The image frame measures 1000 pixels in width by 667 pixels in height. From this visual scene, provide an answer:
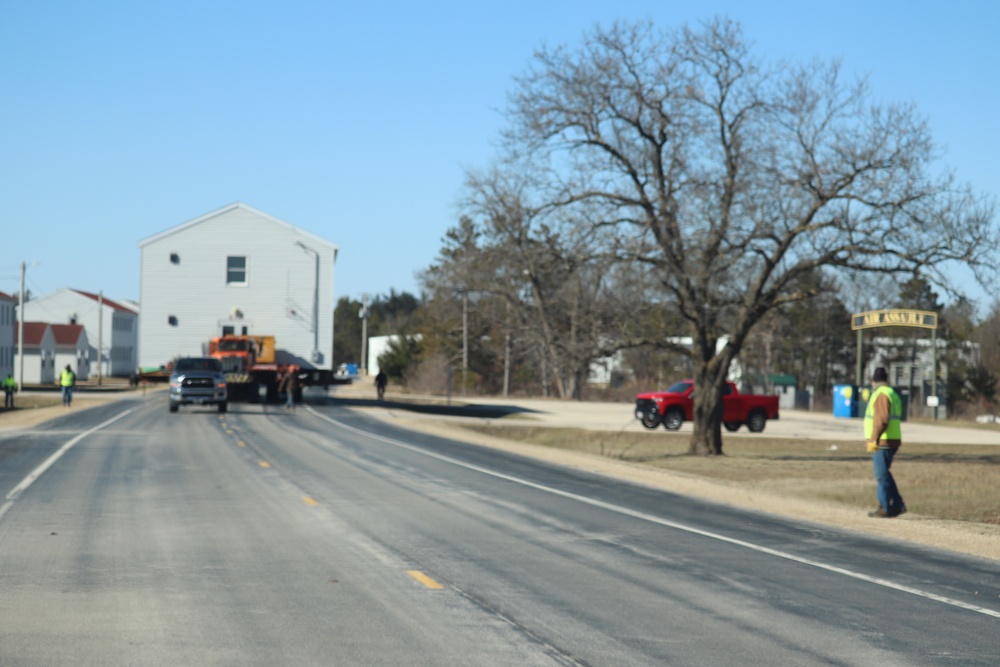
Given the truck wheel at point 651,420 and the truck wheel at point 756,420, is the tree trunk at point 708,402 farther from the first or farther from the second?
the truck wheel at point 756,420

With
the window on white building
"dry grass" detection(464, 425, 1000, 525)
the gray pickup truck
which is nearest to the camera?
"dry grass" detection(464, 425, 1000, 525)

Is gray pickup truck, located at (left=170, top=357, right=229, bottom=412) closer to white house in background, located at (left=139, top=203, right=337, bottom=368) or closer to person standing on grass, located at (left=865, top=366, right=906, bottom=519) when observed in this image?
white house in background, located at (left=139, top=203, right=337, bottom=368)

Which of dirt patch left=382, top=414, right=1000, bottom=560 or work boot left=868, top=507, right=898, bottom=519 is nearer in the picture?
dirt patch left=382, top=414, right=1000, bottom=560

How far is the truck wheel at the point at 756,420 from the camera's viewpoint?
48.9m

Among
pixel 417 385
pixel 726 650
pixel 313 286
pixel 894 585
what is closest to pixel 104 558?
pixel 726 650

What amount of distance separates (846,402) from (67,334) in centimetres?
7503

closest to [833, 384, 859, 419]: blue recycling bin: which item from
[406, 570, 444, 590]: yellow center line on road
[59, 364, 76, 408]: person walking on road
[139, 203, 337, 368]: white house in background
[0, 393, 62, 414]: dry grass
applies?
[139, 203, 337, 368]: white house in background

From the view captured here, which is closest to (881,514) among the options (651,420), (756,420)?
(651,420)

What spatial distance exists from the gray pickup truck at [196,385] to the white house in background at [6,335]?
55.9 meters

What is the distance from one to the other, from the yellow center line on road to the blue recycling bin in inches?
2120

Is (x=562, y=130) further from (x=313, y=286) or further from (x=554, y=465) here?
(x=313, y=286)

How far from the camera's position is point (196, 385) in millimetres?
44750

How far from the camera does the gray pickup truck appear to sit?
44.6 metres

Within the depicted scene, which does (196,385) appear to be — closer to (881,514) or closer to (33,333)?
(881,514)
